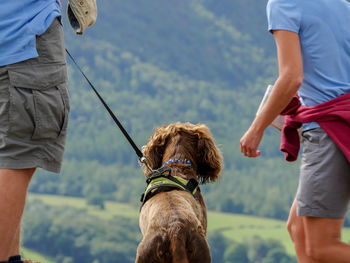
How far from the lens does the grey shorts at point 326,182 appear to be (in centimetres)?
284

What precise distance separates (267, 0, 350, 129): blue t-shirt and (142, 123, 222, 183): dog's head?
1360 mm

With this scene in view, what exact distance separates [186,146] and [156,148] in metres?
0.26

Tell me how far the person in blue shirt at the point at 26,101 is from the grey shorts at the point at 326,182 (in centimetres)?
137

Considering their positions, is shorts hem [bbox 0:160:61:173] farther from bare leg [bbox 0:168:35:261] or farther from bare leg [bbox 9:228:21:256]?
bare leg [bbox 9:228:21:256]

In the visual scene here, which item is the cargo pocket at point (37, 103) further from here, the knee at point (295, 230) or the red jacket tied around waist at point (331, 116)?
the knee at point (295, 230)

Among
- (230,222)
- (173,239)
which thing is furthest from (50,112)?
(230,222)

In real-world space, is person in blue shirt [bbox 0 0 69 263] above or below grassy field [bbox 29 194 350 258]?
above

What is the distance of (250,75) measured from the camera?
6172cm

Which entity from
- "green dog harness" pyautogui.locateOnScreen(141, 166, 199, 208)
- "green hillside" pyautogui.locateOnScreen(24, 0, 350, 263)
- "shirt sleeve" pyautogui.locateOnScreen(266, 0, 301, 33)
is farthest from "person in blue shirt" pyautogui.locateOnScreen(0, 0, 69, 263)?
"green hillside" pyautogui.locateOnScreen(24, 0, 350, 263)

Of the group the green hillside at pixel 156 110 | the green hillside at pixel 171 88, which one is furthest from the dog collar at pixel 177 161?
the green hillside at pixel 171 88

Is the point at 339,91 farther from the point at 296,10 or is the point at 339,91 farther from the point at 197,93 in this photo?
the point at 197,93

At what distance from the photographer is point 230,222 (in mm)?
32969

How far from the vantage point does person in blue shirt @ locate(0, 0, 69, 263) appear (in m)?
2.69

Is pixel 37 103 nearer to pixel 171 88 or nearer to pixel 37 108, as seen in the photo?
pixel 37 108
